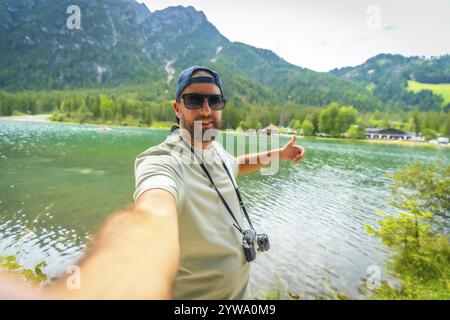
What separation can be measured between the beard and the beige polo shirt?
0.52 feet

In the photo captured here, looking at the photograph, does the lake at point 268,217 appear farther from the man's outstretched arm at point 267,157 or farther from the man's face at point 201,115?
the man's face at point 201,115

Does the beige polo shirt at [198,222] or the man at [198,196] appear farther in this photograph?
the beige polo shirt at [198,222]

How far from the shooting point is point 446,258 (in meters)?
7.43

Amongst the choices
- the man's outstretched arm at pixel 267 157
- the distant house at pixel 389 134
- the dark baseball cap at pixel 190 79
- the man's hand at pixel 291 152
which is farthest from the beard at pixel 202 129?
the distant house at pixel 389 134

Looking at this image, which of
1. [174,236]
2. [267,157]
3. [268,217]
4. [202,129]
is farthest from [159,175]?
[268,217]

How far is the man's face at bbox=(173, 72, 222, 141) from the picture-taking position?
2.53 metres

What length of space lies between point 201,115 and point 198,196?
0.87 m

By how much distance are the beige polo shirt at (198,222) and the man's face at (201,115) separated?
0.25 meters

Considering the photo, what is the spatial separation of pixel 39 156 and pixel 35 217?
23.0 m

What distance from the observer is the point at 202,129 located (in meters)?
2.50

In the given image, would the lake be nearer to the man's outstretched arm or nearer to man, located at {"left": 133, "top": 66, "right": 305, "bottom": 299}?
the man's outstretched arm

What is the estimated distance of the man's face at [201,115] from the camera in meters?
2.53
